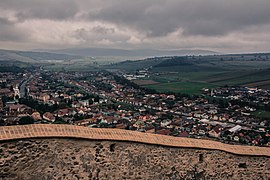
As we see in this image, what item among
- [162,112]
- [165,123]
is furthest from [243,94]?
[165,123]

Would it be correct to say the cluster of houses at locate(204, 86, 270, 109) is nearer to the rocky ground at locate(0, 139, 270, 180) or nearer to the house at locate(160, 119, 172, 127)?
the house at locate(160, 119, 172, 127)

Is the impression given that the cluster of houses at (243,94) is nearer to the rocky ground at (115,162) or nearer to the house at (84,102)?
the house at (84,102)

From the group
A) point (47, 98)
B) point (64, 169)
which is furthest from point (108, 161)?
point (47, 98)

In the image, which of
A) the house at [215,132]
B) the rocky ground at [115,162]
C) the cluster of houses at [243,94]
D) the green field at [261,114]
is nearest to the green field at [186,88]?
the cluster of houses at [243,94]

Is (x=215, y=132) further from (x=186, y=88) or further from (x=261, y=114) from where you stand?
(x=186, y=88)

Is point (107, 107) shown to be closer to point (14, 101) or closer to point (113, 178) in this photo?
point (14, 101)

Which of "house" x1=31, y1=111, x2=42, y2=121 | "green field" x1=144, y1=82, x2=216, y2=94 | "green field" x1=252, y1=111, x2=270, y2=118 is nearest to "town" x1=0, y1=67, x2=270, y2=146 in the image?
"house" x1=31, y1=111, x2=42, y2=121
